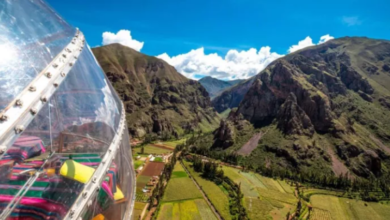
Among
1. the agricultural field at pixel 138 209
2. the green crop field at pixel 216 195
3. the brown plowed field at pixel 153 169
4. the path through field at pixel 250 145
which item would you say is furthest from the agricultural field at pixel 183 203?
the path through field at pixel 250 145

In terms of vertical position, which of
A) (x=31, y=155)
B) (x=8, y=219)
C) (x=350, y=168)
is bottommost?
(x=8, y=219)

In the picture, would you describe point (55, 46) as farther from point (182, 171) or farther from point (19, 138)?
point (182, 171)

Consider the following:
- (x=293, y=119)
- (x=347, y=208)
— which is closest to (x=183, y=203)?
(x=347, y=208)

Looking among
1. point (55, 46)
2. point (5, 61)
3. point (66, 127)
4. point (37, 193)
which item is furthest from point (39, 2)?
point (37, 193)

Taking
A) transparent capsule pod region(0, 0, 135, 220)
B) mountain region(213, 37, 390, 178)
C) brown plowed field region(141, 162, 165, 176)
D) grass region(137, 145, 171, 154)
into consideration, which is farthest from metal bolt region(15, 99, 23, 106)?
mountain region(213, 37, 390, 178)

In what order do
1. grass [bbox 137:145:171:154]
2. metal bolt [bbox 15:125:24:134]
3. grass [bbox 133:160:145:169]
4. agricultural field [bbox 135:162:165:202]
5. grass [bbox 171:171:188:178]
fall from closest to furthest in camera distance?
metal bolt [bbox 15:125:24:134], agricultural field [bbox 135:162:165:202], grass [bbox 171:171:188:178], grass [bbox 133:160:145:169], grass [bbox 137:145:171:154]

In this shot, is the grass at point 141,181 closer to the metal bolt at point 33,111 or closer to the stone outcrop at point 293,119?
the metal bolt at point 33,111

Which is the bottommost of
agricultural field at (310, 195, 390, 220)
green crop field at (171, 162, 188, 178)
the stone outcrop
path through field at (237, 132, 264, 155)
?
green crop field at (171, 162, 188, 178)

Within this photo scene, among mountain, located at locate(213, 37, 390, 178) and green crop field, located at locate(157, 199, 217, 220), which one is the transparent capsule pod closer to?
green crop field, located at locate(157, 199, 217, 220)
